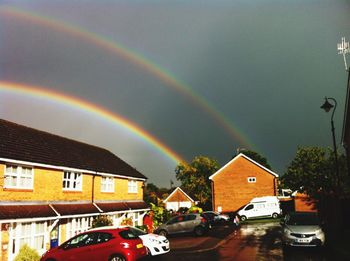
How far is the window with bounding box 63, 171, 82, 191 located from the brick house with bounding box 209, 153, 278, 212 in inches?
1147

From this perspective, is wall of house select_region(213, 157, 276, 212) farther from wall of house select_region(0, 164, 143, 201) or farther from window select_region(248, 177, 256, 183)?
wall of house select_region(0, 164, 143, 201)

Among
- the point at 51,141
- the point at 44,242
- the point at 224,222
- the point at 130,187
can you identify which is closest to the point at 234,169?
the point at 224,222


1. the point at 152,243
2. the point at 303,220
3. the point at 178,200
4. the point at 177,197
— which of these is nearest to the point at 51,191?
the point at 152,243

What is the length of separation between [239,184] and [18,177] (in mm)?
37137

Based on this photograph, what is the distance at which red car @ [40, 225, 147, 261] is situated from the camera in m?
14.2

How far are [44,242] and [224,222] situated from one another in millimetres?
23269

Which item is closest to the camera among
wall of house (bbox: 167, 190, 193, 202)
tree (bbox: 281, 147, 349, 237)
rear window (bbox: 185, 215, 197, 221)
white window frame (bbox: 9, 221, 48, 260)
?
white window frame (bbox: 9, 221, 48, 260)

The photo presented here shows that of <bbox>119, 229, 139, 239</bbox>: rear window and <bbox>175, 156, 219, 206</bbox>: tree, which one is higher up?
<bbox>175, 156, 219, 206</bbox>: tree

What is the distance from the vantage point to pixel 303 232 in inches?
637

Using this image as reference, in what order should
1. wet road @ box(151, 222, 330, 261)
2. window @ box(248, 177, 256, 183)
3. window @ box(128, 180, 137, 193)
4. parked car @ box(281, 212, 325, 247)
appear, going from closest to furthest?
wet road @ box(151, 222, 330, 261)
parked car @ box(281, 212, 325, 247)
window @ box(128, 180, 137, 193)
window @ box(248, 177, 256, 183)

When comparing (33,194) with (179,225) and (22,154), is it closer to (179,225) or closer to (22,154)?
(22,154)

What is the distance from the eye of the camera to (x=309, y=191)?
164ft

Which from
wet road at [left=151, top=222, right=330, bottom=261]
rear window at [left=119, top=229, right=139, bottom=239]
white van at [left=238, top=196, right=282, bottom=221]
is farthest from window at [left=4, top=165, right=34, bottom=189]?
white van at [left=238, top=196, right=282, bottom=221]

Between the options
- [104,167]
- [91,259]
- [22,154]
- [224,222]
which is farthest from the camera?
[224,222]
